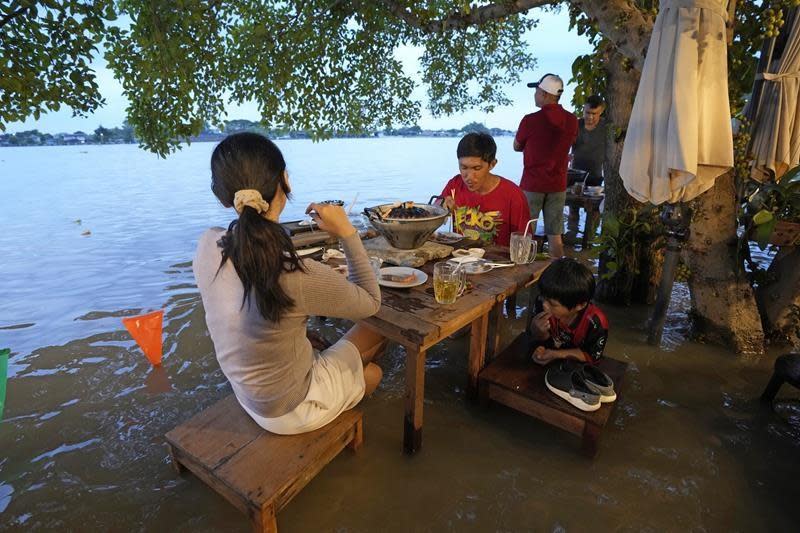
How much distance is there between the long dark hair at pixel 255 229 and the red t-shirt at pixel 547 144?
400 centimetres

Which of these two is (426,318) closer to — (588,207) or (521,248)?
(521,248)

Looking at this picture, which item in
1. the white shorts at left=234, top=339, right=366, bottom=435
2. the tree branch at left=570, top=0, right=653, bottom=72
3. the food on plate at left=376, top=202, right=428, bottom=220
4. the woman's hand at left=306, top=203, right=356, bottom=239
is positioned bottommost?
the white shorts at left=234, top=339, right=366, bottom=435

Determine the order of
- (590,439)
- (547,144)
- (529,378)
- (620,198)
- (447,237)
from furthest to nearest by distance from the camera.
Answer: (547,144), (620,198), (447,237), (529,378), (590,439)

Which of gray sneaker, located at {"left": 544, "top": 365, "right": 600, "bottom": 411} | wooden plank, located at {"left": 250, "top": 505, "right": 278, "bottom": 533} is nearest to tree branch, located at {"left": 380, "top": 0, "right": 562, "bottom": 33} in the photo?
gray sneaker, located at {"left": 544, "top": 365, "right": 600, "bottom": 411}

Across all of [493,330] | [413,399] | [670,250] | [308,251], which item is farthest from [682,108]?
[308,251]

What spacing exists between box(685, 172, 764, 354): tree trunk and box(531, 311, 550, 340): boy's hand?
6.40ft

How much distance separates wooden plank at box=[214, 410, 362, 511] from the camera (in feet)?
5.04

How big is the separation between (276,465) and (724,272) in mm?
3820

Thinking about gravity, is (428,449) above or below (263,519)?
below

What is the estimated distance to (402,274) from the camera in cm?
228

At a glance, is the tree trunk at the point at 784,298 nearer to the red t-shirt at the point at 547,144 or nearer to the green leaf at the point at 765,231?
the green leaf at the point at 765,231

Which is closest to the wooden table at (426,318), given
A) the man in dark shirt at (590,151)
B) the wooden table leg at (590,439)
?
the wooden table leg at (590,439)

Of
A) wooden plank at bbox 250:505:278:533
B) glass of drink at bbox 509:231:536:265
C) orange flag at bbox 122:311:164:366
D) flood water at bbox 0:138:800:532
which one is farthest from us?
orange flag at bbox 122:311:164:366

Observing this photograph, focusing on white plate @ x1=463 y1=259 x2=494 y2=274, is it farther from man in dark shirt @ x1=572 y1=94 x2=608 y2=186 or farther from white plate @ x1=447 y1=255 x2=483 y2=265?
man in dark shirt @ x1=572 y1=94 x2=608 y2=186
